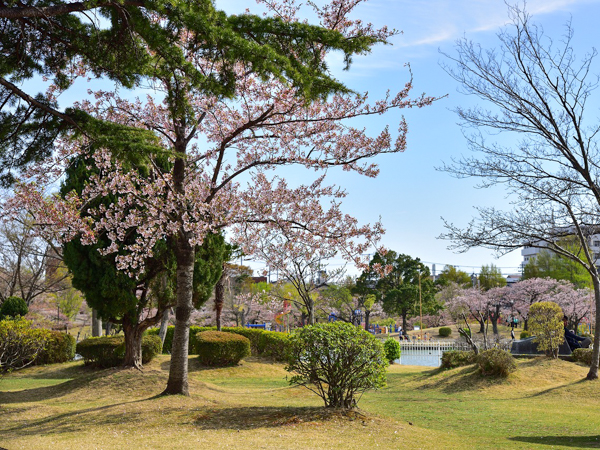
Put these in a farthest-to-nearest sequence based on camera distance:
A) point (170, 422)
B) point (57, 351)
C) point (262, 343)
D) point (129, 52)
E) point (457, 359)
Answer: point (262, 343)
point (57, 351)
point (457, 359)
point (170, 422)
point (129, 52)

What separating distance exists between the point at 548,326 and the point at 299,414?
38.2 ft

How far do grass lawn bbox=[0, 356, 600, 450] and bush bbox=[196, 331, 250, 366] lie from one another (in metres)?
2.39

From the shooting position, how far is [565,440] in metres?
7.53

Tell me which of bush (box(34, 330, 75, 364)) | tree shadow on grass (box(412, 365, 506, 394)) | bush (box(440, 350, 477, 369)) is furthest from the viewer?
bush (box(34, 330, 75, 364))

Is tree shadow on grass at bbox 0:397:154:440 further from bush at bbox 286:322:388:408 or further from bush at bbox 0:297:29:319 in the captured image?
bush at bbox 0:297:29:319

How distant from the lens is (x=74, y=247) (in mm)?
12688

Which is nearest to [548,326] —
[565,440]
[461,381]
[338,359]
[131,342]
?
[461,381]

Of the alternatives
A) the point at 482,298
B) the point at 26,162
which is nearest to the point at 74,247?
the point at 26,162

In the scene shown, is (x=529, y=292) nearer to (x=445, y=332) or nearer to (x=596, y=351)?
(x=445, y=332)

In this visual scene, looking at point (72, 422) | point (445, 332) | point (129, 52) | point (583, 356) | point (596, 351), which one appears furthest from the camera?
point (445, 332)

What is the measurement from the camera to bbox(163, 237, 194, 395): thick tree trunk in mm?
10320

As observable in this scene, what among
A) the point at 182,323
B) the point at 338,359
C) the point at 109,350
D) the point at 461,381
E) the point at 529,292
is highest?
the point at 529,292

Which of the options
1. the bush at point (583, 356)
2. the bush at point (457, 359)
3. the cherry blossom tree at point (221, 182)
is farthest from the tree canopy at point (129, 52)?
the bush at point (583, 356)

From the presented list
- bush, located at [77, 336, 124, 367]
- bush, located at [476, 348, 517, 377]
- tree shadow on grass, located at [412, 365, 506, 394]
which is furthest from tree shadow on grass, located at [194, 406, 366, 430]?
bush, located at [77, 336, 124, 367]
